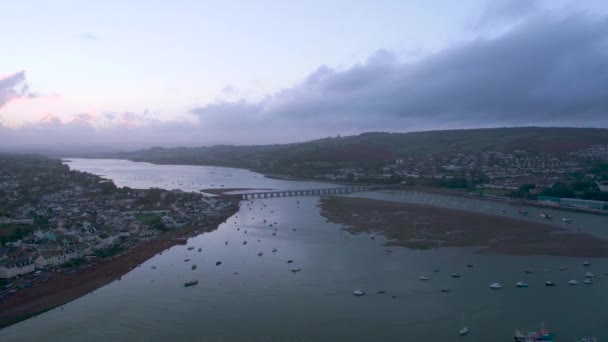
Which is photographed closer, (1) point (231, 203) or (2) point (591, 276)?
(2) point (591, 276)

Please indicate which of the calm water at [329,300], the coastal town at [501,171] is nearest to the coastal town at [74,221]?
the calm water at [329,300]

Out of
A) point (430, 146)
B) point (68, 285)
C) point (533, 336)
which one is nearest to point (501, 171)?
point (430, 146)

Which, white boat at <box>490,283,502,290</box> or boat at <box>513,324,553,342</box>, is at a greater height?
white boat at <box>490,283,502,290</box>

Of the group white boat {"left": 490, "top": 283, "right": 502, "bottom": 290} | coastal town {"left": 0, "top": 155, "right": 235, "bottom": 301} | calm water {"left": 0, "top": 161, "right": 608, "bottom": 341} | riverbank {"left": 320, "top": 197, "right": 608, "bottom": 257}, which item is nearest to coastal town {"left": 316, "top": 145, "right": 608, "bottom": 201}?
riverbank {"left": 320, "top": 197, "right": 608, "bottom": 257}

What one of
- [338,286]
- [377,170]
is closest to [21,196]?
[338,286]

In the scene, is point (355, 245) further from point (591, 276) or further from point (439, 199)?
point (439, 199)

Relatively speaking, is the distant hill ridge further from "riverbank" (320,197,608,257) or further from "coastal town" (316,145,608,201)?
"riverbank" (320,197,608,257)
